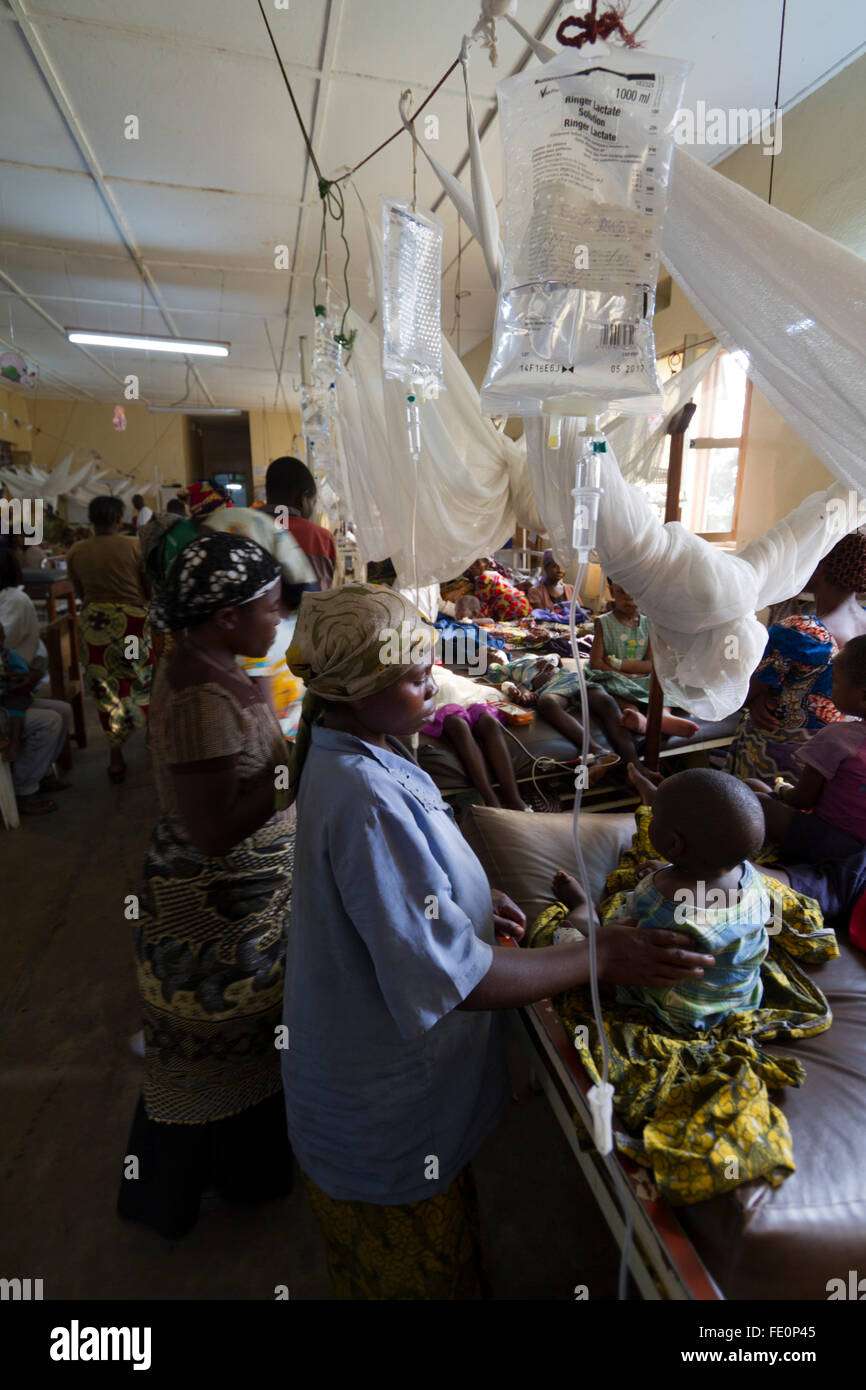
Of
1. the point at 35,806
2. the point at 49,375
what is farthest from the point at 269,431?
the point at 35,806

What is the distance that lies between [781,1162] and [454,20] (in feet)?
13.5

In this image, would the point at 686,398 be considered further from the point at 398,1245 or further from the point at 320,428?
the point at 398,1245

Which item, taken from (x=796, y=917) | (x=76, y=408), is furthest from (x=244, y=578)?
(x=76, y=408)

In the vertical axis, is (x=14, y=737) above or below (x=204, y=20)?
below

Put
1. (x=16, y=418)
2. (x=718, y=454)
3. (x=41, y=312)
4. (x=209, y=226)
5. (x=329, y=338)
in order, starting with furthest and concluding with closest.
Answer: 1. (x=16, y=418)
2. (x=41, y=312)
3. (x=209, y=226)
4. (x=718, y=454)
5. (x=329, y=338)

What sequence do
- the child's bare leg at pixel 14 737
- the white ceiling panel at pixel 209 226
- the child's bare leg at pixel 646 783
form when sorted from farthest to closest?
1. the white ceiling panel at pixel 209 226
2. the child's bare leg at pixel 14 737
3. the child's bare leg at pixel 646 783

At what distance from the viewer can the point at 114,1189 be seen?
1625 mm

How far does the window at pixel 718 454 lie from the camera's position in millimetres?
4242

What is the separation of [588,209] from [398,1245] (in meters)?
1.72

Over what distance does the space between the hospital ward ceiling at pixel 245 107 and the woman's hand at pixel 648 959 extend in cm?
370

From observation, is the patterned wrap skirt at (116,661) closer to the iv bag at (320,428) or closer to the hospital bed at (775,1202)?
the iv bag at (320,428)

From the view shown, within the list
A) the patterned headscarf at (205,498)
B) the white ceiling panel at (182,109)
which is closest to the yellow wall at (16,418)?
the white ceiling panel at (182,109)
